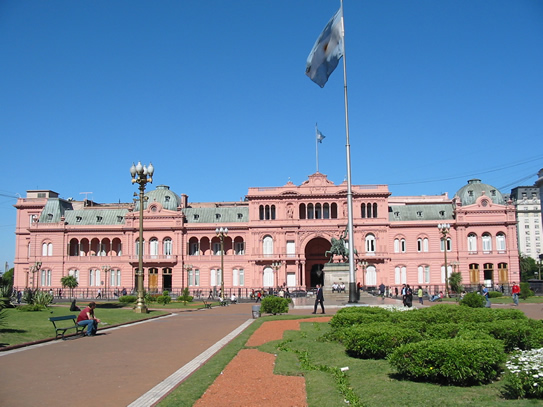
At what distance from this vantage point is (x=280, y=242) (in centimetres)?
7488

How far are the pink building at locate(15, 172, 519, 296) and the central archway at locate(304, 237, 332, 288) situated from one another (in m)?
0.14

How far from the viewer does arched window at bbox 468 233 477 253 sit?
7406cm

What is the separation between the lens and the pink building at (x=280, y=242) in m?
73.7

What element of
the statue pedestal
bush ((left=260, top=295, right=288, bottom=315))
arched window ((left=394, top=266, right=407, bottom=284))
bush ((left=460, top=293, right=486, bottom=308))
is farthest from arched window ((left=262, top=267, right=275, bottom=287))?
bush ((left=460, top=293, right=486, bottom=308))

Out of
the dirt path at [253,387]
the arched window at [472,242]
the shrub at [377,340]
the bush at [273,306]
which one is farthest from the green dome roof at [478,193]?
the dirt path at [253,387]

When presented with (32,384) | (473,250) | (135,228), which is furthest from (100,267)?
(32,384)

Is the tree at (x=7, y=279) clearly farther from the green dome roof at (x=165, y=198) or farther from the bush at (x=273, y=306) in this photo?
the green dome roof at (x=165, y=198)

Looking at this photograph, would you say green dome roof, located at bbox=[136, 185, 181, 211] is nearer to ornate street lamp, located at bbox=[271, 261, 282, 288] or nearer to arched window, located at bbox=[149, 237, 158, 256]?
arched window, located at bbox=[149, 237, 158, 256]

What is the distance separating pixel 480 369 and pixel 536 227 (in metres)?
152

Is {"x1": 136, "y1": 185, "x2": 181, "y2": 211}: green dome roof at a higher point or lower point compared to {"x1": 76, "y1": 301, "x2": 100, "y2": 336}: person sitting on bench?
higher

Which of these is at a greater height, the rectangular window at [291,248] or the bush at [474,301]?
the rectangular window at [291,248]

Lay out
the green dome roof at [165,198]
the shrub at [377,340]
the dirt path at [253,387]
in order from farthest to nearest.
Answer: the green dome roof at [165,198] → the shrub at [377,340] → the dirt path at [253,387]

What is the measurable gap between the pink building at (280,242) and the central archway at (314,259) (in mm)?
144

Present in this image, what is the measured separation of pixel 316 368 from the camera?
12953 millimetres
